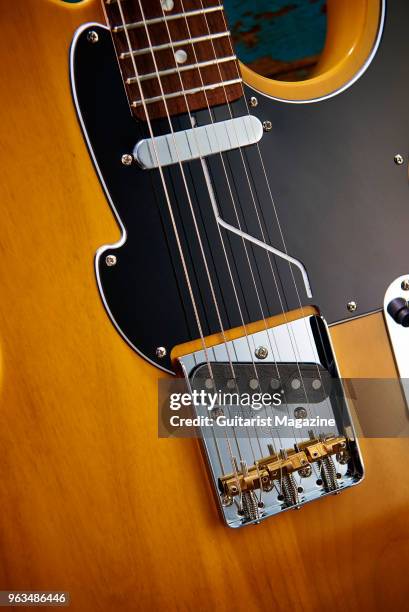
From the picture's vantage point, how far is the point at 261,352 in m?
0.83

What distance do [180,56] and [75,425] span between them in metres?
0.42

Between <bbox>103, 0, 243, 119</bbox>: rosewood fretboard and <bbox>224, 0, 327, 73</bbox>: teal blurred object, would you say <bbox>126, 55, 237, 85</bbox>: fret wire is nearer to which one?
<bbox>103, 0, 243, 119</bbox>: rosewood fretboard

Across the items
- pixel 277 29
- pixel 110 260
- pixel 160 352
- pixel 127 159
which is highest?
pixel 277 29

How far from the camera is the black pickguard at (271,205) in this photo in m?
0.80

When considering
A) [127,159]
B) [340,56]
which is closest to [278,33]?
[340,56]

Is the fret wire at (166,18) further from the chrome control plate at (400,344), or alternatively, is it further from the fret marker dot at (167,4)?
the chrome control plate at (400,344)

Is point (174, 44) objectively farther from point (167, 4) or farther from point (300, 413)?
point (300, 413)

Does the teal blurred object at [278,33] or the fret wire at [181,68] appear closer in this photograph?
the fret wire at [181,68]

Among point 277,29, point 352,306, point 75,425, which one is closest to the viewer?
point 75,425

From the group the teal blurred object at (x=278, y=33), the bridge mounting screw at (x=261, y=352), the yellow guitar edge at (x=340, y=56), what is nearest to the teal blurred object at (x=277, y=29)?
the teal blurred object at (x=278, y=33)

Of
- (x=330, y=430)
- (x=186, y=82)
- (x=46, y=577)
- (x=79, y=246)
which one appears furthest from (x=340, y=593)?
(x=186, y=82)

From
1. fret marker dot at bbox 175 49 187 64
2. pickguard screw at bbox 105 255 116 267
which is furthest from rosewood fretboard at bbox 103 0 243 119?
pickguard screw at bbox 105 255 116 267

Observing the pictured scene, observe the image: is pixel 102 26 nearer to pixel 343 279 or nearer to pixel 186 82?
pixel 186 82

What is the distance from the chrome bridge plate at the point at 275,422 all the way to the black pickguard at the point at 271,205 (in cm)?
3
